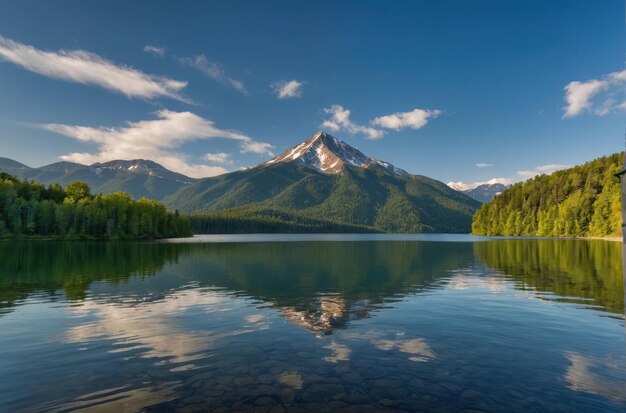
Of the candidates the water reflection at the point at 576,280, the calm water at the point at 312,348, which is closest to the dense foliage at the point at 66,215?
the calm water at the point at 312,348

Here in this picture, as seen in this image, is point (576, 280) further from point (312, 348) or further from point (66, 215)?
point (66, 215)

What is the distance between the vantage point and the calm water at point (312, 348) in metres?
14.6

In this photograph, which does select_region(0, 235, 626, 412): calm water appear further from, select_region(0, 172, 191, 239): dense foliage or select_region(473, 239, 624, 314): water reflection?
select_region(0, 172, 191, 239): dense foliage

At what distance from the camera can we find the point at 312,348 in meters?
21.0

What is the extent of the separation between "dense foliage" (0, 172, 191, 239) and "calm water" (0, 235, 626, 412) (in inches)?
5841

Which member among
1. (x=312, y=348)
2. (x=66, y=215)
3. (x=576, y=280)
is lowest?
(x=576, y=280)

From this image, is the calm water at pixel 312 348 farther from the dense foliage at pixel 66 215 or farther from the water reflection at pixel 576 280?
the dense foliage at pixel 66 215

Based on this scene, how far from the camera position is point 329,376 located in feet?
55.1

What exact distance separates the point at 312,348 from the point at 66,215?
189744 millimetres

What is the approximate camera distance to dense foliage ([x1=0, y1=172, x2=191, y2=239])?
161250mm

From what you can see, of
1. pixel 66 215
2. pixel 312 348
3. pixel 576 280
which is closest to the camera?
pixel 312 348

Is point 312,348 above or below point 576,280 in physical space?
above

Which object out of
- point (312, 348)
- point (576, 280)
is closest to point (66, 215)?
point (312, 348)

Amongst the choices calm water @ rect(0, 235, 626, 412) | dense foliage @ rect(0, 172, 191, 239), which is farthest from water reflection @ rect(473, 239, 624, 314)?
dense foliage @ rect(0, 172, 191, 239)
